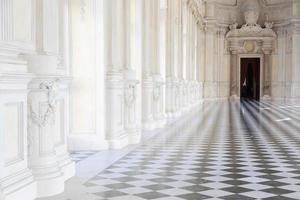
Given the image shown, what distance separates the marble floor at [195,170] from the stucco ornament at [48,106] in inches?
38.9

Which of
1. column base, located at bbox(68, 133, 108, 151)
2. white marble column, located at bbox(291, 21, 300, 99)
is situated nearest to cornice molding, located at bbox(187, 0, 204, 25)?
white marble column, located at bbox(291, 21, 300, 99)

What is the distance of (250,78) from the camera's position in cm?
4434

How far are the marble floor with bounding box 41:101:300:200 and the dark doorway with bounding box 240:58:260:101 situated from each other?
29459mm

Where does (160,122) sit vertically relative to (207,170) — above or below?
above

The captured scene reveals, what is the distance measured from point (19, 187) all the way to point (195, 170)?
3.55m

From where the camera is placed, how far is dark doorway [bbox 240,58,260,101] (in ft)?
140

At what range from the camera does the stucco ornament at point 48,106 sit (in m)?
6.22

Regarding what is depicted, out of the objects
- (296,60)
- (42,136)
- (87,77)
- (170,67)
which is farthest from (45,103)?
(296,60)

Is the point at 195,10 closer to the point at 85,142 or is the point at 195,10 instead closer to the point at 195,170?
the point at 85,142

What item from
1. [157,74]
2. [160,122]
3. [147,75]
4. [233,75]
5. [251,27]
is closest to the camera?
[147,75]

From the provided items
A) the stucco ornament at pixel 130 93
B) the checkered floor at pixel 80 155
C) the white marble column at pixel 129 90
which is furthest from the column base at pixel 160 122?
the checkered floor at pixel 80 155

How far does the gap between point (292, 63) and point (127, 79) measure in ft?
96.2

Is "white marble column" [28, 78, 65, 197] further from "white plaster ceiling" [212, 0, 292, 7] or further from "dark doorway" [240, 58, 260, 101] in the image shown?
"dark doorway" [240, 58, 260, 101]

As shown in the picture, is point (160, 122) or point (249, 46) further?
point (249, 46)
